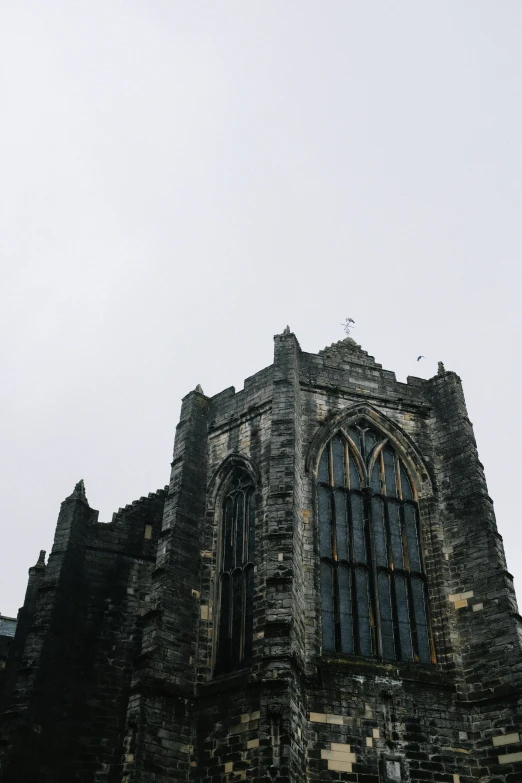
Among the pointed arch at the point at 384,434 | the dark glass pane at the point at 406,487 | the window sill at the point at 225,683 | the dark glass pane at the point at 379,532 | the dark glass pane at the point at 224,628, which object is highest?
the pointed arch at the point at 384,434

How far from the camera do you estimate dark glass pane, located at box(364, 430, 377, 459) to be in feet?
61.3

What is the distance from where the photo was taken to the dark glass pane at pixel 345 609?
15758 millimetres

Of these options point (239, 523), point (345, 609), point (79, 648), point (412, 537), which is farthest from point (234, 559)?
point (79, 648)

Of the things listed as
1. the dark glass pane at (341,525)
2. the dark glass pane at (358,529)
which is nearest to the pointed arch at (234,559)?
the dark glass pane at (341,525)

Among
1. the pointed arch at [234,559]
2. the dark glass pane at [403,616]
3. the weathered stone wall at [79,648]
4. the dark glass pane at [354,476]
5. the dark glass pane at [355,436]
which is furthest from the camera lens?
the dark glass pane at [355,436]

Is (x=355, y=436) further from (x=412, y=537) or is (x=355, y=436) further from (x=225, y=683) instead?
(x=225, y=683)

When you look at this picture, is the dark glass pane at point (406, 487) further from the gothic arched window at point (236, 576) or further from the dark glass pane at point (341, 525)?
the gothic arched window at point (236, 576)

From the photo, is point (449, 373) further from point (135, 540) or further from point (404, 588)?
point (135, 540)

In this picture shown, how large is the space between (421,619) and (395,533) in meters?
1.97

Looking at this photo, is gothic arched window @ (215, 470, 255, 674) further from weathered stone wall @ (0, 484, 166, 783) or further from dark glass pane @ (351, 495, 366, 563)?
weathered stone wall @ (0, 484, 166, 783)

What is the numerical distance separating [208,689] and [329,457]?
5.77m

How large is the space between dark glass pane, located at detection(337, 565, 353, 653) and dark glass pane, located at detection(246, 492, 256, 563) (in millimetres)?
1923

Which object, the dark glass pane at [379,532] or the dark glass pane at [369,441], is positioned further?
the dark glass pane at [369,441]

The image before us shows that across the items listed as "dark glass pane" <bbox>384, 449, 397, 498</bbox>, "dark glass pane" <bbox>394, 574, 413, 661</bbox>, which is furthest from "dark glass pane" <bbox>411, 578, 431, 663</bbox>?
"dark glass pane" <bbox>384, 449, 397, 498</bbox>
